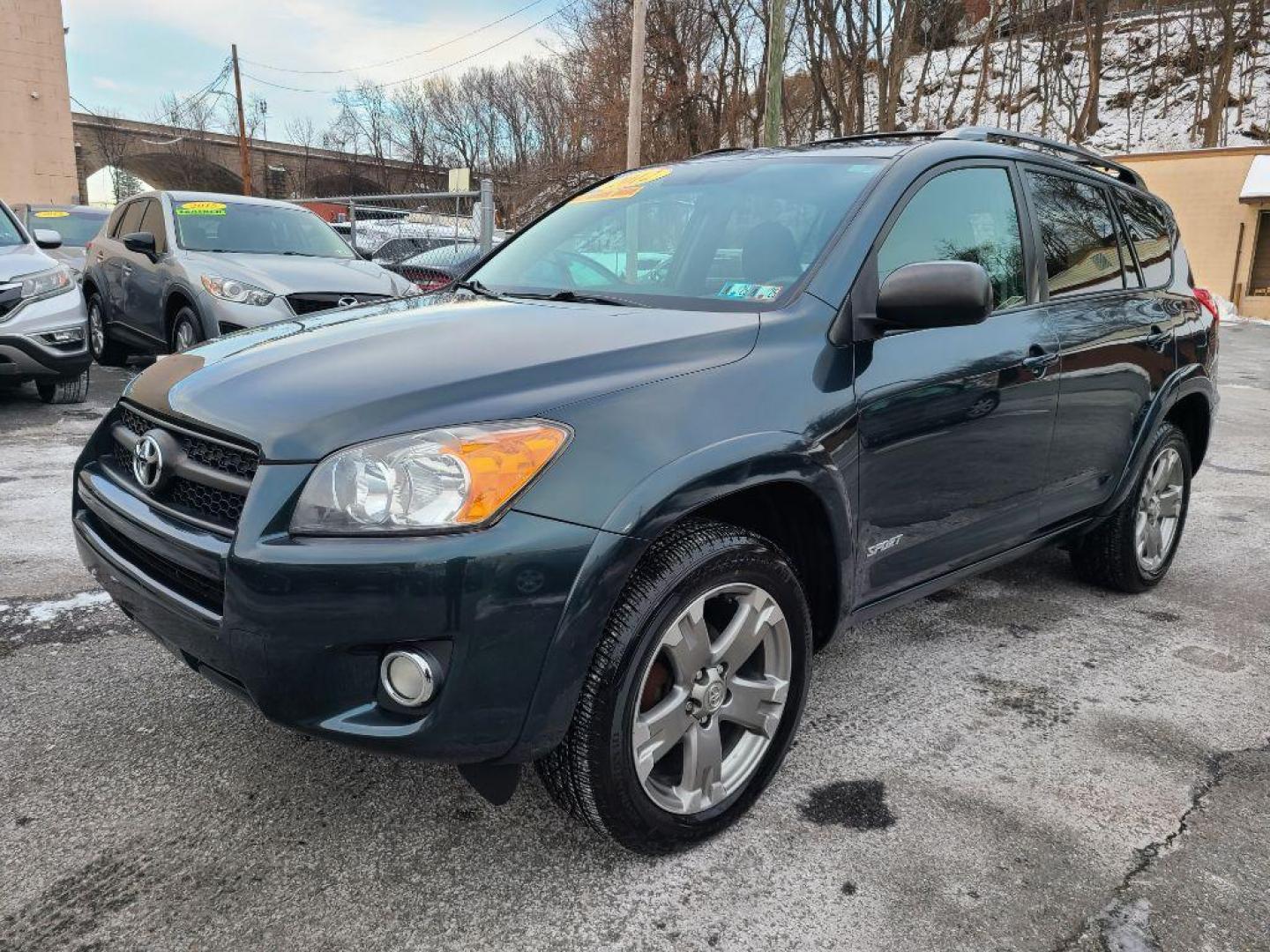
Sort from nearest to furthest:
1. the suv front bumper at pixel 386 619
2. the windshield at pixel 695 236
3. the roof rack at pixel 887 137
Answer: the suv front bumper at pixel 386 619 < the windshield at pixel 695 236 < the roof rack at pixel 887 137

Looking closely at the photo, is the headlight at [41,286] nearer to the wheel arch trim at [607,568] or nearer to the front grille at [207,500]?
the front grille at [207,500]

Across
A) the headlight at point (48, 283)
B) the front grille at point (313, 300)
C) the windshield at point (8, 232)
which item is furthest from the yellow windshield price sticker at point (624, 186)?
the windshield at point (8, 232)

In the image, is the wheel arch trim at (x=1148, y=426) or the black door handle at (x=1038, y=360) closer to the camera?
the black door handle at (x=1038, y=360)

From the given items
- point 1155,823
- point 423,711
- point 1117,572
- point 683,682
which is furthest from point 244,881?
point 1117,572

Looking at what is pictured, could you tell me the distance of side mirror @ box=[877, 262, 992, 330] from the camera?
231 cm

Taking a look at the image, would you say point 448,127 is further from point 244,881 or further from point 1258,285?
point 244,881

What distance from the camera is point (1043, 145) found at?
3.46 meters

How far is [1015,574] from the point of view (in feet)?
14.2

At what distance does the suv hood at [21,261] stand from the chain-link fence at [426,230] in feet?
11.0

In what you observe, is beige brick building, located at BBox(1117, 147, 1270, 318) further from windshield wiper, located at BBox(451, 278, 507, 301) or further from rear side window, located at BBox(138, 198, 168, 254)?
windshield wiper, located at BBox(451, 278, 507, 301)

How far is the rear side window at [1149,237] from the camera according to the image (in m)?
3.85

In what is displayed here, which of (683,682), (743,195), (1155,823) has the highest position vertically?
(743,195)

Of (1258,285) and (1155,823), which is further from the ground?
(1258,285)

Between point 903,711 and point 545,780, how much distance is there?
1350mm
